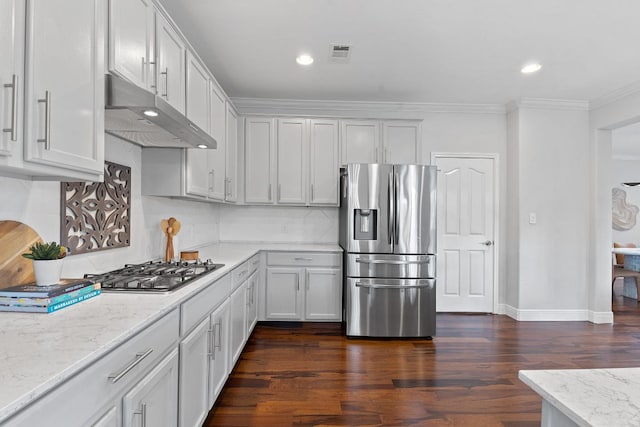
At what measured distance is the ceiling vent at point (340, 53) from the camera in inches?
117

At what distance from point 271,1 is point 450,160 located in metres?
3.00

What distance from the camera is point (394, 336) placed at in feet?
11.6

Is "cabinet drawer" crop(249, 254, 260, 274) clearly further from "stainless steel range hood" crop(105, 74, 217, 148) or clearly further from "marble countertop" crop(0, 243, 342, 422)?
"marble countertop" crop(0, 243, 342, 422)

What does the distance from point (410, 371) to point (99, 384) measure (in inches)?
94.6

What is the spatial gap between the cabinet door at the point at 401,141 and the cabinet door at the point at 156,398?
10.7ft

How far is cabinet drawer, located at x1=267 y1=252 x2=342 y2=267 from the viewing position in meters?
3.83

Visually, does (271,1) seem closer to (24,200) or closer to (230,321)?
(24,200)

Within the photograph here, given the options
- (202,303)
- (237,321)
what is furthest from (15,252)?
(237,321)

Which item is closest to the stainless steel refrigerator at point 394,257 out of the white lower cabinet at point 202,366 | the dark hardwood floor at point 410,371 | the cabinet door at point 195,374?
the dark hardwood floor at point 410,371

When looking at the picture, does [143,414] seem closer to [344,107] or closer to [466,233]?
[344,107]

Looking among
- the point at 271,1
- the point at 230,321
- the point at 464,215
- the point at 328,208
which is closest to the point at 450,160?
the point at 464,215

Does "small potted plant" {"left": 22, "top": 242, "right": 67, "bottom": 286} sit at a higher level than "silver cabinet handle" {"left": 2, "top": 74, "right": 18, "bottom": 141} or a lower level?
lower

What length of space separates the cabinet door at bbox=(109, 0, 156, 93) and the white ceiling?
2.07 feet

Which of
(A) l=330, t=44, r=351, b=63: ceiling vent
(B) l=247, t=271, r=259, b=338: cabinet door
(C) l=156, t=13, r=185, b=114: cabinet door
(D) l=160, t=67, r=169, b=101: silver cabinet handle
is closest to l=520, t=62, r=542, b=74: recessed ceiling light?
(A) l=330, t=44, r=351, b=63: ceiling vent
